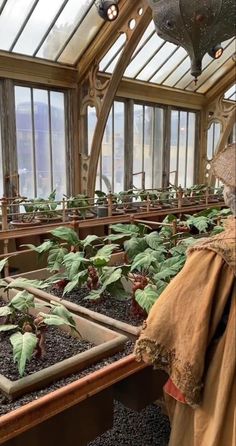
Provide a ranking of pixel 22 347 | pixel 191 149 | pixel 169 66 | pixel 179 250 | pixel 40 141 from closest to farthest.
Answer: pixel 22 347 < pixel 179 250 < pixel 40 141 < pixel 169 66 < pixel 191 149

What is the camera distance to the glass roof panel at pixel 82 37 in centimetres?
726

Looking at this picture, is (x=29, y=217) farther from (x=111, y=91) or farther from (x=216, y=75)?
(x=216, y=75)

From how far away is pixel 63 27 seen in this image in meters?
7.13

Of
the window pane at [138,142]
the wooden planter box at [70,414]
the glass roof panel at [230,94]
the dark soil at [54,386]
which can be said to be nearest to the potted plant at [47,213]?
the dark soil at [54,386]

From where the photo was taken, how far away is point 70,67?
25.8 ft

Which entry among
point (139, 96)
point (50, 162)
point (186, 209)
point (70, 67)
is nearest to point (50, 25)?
point (70, 67)

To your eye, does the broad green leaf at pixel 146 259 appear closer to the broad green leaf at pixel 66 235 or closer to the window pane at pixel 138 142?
the broad green leaf at pixel 66 235

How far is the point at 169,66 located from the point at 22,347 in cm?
931

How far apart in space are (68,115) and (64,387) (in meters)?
7.29

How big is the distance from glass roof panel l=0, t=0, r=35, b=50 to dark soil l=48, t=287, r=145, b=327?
17.6 ft

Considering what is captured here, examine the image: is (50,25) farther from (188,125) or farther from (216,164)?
(216,164)

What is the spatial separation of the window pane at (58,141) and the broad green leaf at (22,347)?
267 inches

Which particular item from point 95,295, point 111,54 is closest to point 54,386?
point 95,295

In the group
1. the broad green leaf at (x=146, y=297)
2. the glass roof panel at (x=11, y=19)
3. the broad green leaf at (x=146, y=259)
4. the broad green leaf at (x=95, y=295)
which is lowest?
the broad green leaf at (x=95, y=295)
